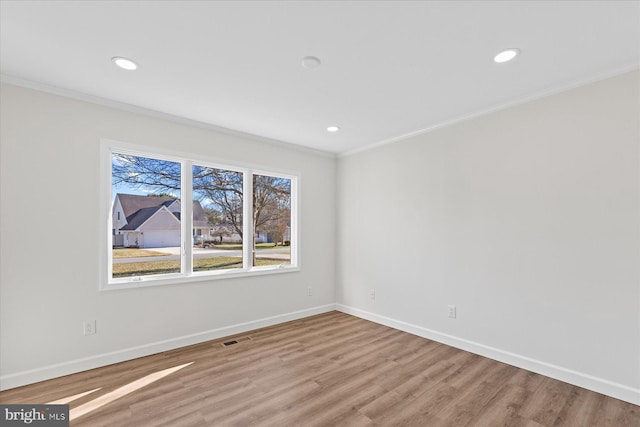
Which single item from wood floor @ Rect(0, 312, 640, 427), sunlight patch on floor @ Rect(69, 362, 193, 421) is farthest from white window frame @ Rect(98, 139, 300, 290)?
sunlight patch on floor @ Rect(69, 362, 193, 421)

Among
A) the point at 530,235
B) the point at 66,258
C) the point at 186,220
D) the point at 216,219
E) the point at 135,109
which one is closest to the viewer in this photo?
the point at 66,258

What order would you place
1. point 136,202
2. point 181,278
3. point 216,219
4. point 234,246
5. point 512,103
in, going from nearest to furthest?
point 512,103 < point 136,202 < point 181,278 < point 216,219 < point 234,246

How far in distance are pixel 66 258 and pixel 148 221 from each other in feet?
2.58

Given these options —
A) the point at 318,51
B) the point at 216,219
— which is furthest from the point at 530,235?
the point at 216,219

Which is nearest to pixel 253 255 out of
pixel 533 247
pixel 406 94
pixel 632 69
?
pixel 406 94

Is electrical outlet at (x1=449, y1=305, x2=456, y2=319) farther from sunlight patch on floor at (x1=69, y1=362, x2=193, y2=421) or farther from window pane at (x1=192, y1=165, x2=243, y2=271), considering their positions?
sunlight patch on floor at (x1=69, y1=362, x2=193, y2=421)

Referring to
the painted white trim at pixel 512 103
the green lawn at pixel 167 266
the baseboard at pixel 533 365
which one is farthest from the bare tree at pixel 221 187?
the baseboard at pixel 533 365

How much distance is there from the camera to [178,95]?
2.78 m

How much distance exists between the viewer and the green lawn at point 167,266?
307 cm

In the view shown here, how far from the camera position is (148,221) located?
326cm

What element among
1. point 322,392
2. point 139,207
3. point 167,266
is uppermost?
point 139,207

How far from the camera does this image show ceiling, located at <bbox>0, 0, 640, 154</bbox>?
1.71 m

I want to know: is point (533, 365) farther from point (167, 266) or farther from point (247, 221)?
point (167, 266)

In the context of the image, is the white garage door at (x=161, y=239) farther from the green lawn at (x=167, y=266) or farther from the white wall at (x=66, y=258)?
the white wall at (x=66, y=258)
